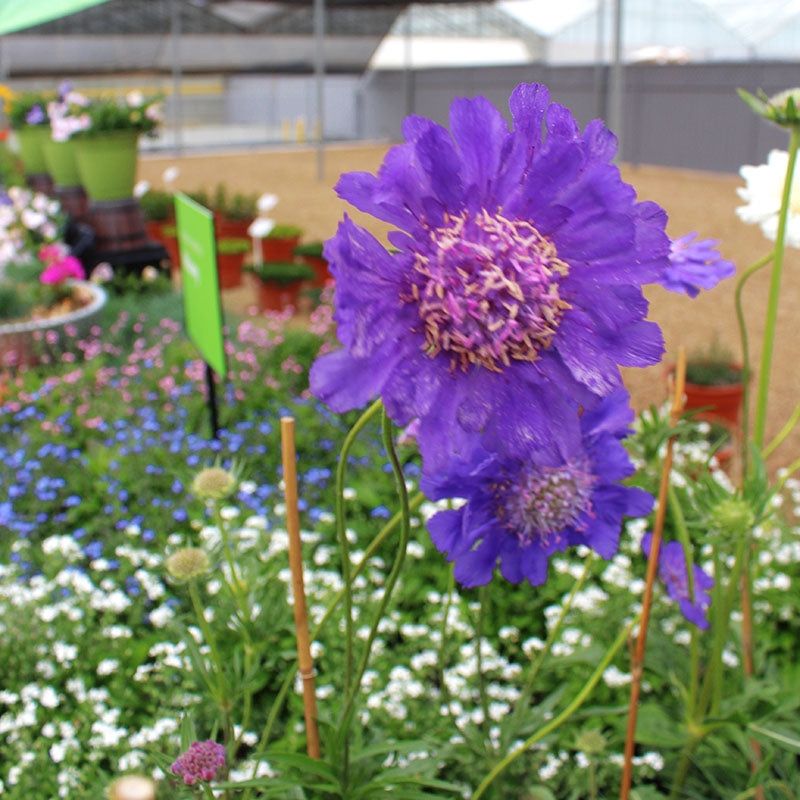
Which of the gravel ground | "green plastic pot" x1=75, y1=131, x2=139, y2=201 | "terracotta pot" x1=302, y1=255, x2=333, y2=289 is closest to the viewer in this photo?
the gravel ground

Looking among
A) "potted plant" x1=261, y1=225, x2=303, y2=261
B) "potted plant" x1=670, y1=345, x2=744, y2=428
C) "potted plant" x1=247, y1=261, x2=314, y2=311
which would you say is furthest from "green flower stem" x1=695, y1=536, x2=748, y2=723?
"potted plant" x1=261, y1=225, x2=303, y2=261

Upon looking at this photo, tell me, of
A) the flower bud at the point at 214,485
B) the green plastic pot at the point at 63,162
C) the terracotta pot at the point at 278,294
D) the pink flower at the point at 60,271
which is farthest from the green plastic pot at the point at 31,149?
the flower bud at the point at 214,485

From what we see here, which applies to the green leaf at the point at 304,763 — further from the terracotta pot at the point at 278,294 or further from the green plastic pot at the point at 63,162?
the green plastic pot at the point at 63,162

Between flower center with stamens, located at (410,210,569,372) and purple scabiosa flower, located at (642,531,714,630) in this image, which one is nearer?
flower center with stamens, located at (410,210,569,372)

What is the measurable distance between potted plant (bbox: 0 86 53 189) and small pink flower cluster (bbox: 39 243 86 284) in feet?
5.13

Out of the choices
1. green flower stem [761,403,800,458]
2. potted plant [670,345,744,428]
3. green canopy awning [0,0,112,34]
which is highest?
green canopy awning [0,0,112,34]

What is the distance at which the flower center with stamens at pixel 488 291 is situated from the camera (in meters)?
0.52

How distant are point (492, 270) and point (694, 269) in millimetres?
560

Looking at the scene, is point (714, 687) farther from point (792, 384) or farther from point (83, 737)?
point (792, 384)

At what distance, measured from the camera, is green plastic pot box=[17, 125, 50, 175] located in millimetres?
6012

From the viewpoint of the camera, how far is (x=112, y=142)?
4.77 meters

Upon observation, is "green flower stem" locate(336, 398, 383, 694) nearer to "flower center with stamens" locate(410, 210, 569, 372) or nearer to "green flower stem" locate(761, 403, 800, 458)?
"flower center with stamens" locate(410, 210, 569, 372)

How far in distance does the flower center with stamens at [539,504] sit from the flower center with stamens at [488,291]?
294mm

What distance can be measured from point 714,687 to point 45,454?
2032 millimetres
